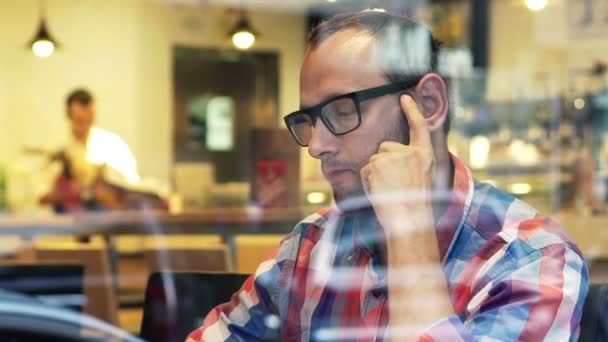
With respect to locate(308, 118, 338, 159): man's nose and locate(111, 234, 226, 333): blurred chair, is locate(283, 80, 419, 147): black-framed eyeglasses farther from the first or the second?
locate(111, 234, 226, 333): blurred chair

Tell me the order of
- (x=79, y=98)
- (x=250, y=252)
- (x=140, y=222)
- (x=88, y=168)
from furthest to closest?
(x=79, y=98) < (x=88, y=168) < (x=140, y=222) < (x=250, y=252)

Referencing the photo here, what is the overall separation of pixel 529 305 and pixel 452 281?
0.10m

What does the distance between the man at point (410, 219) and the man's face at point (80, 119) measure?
3.91m

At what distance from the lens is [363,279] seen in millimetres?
1275

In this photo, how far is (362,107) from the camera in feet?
3.84

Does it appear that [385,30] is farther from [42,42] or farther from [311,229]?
[42,42]

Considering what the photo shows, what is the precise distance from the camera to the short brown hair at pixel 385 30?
3.87ft

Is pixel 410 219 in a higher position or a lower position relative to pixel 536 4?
lower

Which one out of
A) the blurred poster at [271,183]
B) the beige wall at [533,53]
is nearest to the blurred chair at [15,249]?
the blurred poster at [271,183]

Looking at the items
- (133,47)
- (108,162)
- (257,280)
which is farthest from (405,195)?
(133,47)

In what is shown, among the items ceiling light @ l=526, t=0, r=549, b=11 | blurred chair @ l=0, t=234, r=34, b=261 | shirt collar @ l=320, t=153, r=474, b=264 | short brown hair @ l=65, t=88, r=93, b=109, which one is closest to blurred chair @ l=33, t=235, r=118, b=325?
blurred chair @ l=0, t=234, r=34, b=261

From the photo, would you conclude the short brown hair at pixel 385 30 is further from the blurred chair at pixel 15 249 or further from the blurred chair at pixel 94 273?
the blurred chair at pixel 15 249

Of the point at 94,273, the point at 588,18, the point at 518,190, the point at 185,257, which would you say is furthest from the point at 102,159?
the point at 518,190

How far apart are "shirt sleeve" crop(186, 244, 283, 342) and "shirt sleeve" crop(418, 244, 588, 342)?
0.35m
